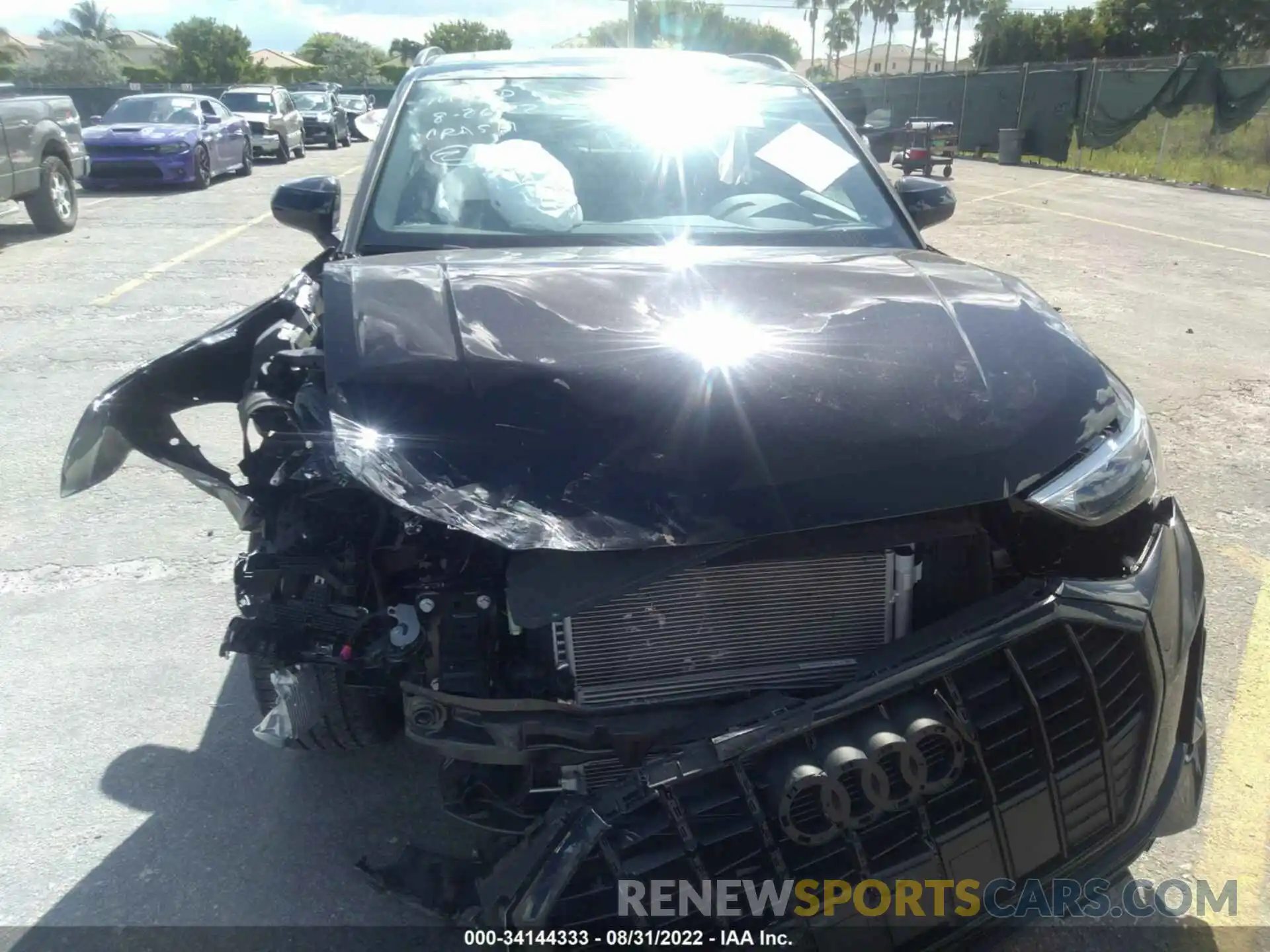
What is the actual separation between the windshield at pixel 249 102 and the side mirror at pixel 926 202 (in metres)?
21.9

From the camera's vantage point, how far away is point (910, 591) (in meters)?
2.13

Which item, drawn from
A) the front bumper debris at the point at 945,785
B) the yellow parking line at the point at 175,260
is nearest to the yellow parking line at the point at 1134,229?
the yellow parking line at the point at 175,260

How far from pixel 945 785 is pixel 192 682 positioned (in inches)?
99.6

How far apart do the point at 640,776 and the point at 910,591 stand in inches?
27.8

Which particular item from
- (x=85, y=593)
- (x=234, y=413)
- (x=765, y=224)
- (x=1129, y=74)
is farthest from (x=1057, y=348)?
(x=1129, y=74)

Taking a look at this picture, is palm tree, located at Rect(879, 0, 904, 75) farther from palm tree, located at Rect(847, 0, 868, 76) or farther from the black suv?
the black suv

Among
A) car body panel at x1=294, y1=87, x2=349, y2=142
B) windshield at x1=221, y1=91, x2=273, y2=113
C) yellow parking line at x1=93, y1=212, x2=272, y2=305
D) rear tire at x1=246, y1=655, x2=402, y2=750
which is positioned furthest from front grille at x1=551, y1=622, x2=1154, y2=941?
car body panel at x1=294, y1=87, x2=349, y2=142

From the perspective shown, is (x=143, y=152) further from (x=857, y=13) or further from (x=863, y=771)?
(x=857, y=13)

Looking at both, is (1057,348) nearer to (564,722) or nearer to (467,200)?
(564,722)

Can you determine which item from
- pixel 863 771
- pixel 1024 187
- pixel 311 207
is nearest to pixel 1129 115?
pixel 1024 187

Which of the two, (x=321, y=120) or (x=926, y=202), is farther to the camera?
(x=321, y=120)

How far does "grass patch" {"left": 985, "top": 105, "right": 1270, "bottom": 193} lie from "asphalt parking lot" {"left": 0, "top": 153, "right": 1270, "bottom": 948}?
14371 millimetres

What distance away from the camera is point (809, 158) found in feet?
12.2

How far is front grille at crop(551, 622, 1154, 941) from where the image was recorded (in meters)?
1.81
